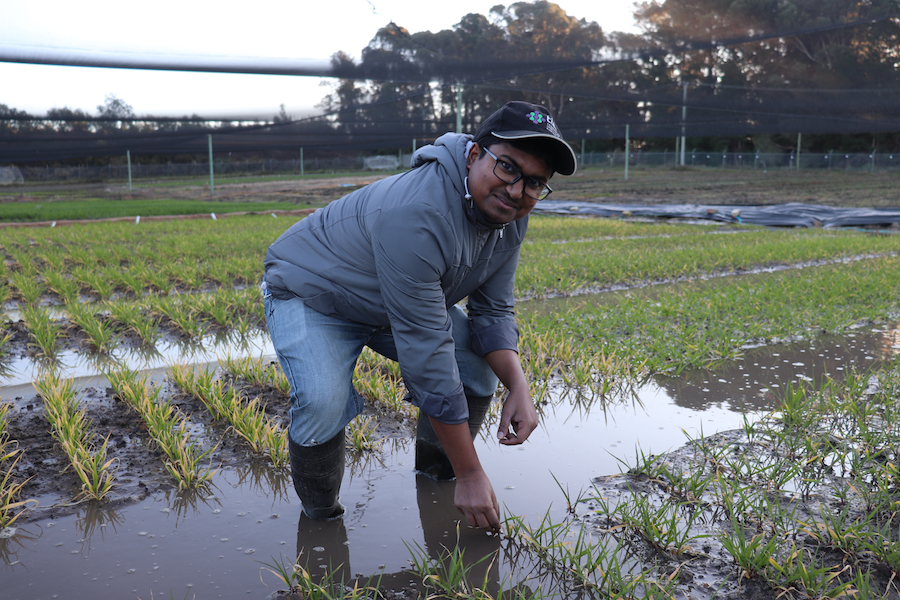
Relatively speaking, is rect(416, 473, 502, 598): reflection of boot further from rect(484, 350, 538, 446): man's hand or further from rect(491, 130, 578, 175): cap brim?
rect(491, 130, 578, 175): cap brim

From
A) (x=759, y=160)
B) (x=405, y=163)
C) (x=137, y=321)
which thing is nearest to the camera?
(x=137, y=321)

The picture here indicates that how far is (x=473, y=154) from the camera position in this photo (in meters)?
1.60

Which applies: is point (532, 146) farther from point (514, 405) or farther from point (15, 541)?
point (15, 541)

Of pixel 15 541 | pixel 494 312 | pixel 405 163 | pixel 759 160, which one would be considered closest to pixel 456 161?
pixel 494 312

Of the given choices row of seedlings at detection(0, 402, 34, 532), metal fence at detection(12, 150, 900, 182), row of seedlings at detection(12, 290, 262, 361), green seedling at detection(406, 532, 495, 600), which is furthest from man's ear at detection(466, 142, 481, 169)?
metal fence at detection(12, 150, 900, 182)

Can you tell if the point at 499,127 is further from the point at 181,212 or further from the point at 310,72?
the point at 181,212

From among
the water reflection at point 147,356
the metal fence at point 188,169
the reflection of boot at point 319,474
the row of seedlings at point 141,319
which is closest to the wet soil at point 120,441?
the water reflection at point 147,356

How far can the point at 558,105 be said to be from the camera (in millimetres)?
16312

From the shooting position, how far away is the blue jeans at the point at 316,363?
67.6 inches

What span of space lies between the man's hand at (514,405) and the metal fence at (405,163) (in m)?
27.3

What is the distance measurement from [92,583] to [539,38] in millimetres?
10892

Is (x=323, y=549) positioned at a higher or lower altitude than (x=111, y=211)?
lower

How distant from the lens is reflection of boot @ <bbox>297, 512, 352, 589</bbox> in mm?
1681

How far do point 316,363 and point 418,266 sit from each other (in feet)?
1.43
